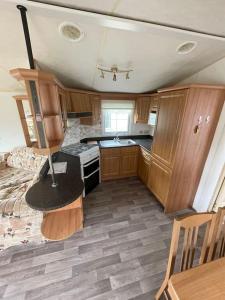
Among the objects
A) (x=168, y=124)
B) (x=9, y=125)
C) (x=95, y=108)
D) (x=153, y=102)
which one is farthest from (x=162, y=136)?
(x=9, y=125)

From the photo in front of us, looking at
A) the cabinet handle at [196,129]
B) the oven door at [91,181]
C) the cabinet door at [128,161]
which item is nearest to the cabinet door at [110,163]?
the cabinet door at [128,161]

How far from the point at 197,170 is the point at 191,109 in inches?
44.1

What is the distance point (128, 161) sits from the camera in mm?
3475

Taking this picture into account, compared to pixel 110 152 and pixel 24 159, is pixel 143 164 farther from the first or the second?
pixel 24 159

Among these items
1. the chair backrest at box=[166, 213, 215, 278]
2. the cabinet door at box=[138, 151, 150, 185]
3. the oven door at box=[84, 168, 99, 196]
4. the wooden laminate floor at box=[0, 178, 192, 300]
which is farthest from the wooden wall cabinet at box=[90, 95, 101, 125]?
the chair backrest at box=[166, 213, 215, 278]

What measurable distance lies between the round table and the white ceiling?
1548 mm

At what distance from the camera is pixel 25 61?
1909 mm

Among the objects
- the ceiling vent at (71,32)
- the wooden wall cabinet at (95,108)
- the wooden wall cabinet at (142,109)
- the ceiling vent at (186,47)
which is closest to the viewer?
the ceiling vent at (71,32)

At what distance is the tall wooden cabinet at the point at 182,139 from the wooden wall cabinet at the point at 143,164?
1.05 feet

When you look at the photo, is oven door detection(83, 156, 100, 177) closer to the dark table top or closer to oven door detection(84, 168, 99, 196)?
oven door detection(84, 168, 99, 196)

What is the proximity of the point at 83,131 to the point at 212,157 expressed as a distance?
2749mm

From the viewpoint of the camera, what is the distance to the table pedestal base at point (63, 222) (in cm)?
204

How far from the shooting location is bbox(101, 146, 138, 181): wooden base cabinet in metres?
3.26

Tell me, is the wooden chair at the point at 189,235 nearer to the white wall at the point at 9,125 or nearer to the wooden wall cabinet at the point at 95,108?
the wooden wall cabinet at the point at 95,108
